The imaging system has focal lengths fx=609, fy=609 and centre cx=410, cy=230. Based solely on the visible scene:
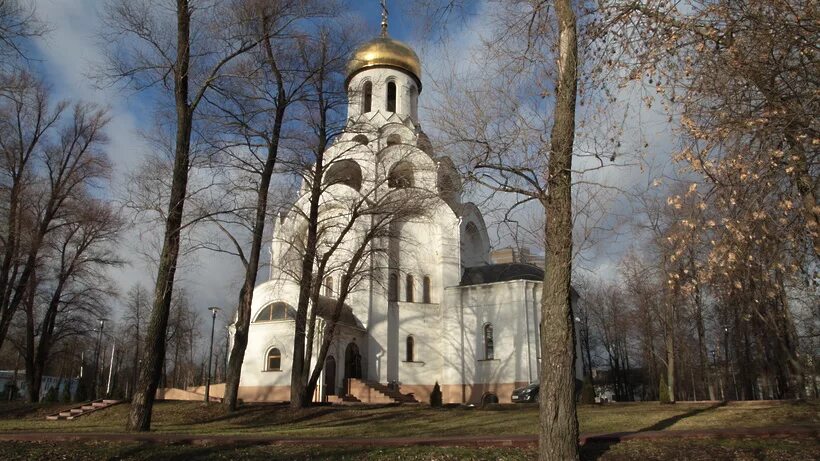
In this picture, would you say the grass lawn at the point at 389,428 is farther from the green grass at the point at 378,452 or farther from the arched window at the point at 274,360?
the arched window at the point at 274,360

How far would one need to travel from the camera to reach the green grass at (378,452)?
8328 millimetres

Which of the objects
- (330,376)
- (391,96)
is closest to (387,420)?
(330,376)

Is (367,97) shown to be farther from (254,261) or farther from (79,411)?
(79,411)

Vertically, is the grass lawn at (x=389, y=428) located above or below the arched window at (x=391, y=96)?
below

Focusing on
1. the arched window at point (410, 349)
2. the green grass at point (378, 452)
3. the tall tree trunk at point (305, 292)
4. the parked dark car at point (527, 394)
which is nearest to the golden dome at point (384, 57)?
the arched window at point (410, 349)

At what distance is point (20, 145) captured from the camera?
23531 millimetres

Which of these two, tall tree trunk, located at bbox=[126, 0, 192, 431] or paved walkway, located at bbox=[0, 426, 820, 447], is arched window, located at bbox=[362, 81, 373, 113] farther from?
paved walkway, located at bbox=[0, 426, 820, 447]

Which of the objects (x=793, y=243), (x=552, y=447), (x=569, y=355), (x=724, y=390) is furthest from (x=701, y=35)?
(x=724, y=390)

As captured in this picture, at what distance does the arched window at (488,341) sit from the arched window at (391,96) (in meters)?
13.2

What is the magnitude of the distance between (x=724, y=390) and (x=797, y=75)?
44.2 m

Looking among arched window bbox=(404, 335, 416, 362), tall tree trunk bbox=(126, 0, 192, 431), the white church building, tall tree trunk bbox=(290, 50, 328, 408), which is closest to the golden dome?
the white church building

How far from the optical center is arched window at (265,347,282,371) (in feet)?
86.6

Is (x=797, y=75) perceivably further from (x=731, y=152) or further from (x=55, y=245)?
(x=55, y=245)

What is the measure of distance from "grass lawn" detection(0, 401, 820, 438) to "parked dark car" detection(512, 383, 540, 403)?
5.53 meters
